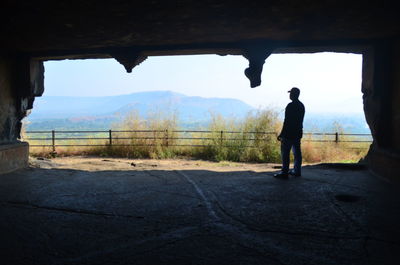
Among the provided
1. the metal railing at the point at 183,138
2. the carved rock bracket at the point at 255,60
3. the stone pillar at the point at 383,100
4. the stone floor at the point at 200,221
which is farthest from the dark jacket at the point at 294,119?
the metal railing at the point at 183,138

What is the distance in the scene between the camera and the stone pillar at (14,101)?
5947 mm

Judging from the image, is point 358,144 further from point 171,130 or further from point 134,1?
point 134,1

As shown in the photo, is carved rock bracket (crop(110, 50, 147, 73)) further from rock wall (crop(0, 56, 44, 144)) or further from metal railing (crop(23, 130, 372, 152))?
metal railing (crop(23, 130, 372, 152))

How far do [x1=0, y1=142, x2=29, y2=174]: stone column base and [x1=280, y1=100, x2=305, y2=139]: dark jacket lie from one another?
4.87 meters

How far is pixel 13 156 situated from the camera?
19.9ft

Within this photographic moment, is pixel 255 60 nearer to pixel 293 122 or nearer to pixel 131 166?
pixel 293 122

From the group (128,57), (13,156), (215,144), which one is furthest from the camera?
(215,144)

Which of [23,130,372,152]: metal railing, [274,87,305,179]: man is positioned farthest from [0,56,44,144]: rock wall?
[274,87,305,179]: man

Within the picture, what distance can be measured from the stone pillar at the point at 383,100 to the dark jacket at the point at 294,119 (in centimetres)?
140

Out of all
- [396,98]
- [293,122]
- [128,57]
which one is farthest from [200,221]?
[396,98]

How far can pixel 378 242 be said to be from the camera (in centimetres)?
268

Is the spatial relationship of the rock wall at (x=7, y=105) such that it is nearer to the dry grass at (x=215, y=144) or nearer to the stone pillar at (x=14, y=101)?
the stone pillar at (x=14, y=101)

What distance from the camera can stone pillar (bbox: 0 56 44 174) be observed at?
19.5 feet

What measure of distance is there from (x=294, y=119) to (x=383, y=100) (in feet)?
5.44
